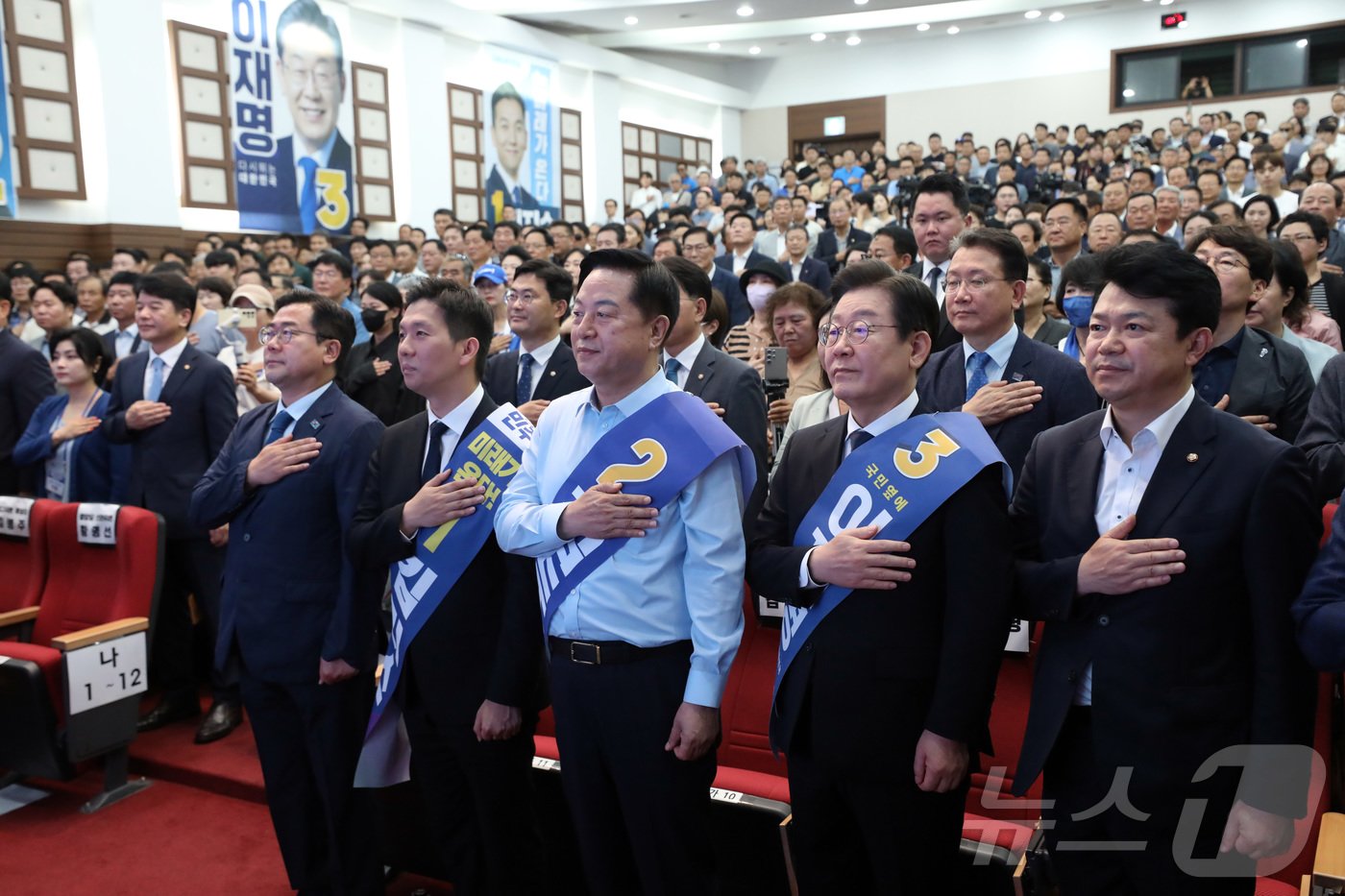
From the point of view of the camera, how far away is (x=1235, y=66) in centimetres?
1592

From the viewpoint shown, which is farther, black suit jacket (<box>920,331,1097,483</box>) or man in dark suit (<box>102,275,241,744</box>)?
man in dark suit (<box>102,275,241,744</box>)

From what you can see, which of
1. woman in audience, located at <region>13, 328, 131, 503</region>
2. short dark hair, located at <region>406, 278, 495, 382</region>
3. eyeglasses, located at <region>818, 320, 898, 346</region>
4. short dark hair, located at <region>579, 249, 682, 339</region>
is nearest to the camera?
eyeglasses, located at <region>818, 320, 898, 346</region>

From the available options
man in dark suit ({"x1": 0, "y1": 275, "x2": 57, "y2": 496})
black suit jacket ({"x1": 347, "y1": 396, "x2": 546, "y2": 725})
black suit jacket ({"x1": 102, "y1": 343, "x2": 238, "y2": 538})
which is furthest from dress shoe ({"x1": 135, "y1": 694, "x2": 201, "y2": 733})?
black suit jacket ({"x1": 347, "y1": 396, "x2": 546, "y2": 725})

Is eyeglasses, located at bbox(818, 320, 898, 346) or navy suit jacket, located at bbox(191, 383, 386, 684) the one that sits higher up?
eyeglasses, located at bbox(818, 320, 898, 346)

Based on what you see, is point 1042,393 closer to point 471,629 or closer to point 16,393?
point 471,629

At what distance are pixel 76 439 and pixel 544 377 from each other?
1.94 metres

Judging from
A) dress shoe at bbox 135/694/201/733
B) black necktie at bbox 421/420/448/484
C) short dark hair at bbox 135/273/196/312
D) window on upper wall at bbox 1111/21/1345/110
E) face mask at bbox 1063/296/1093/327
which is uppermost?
window on upper wall at bbox 1111/21/1345/110

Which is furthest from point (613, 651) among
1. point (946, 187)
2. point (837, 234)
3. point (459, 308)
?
point (837, 234)

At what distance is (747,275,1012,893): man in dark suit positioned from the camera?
158 centimetres

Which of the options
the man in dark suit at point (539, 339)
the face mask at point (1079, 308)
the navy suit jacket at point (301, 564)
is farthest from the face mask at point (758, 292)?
the navy suit jacket at point (301, 564)

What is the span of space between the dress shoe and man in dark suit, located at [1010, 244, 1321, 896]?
10.2 feet

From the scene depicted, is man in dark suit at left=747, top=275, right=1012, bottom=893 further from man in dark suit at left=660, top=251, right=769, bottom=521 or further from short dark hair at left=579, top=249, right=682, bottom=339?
man in dark suit at left=660, top=251, right=769, bottom=521

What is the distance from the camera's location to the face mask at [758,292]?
389cm

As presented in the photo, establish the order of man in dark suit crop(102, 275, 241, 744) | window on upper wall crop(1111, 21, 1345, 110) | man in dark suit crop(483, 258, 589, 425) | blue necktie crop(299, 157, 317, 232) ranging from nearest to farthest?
man in dark suit crop(483, 258, 589, 425) < man in dark suit crop(102, 275, 241, 744) < blue necktie crop(299, 157, 317, 232) < window on upper wall crop(1111, 21, 1345, 110)
